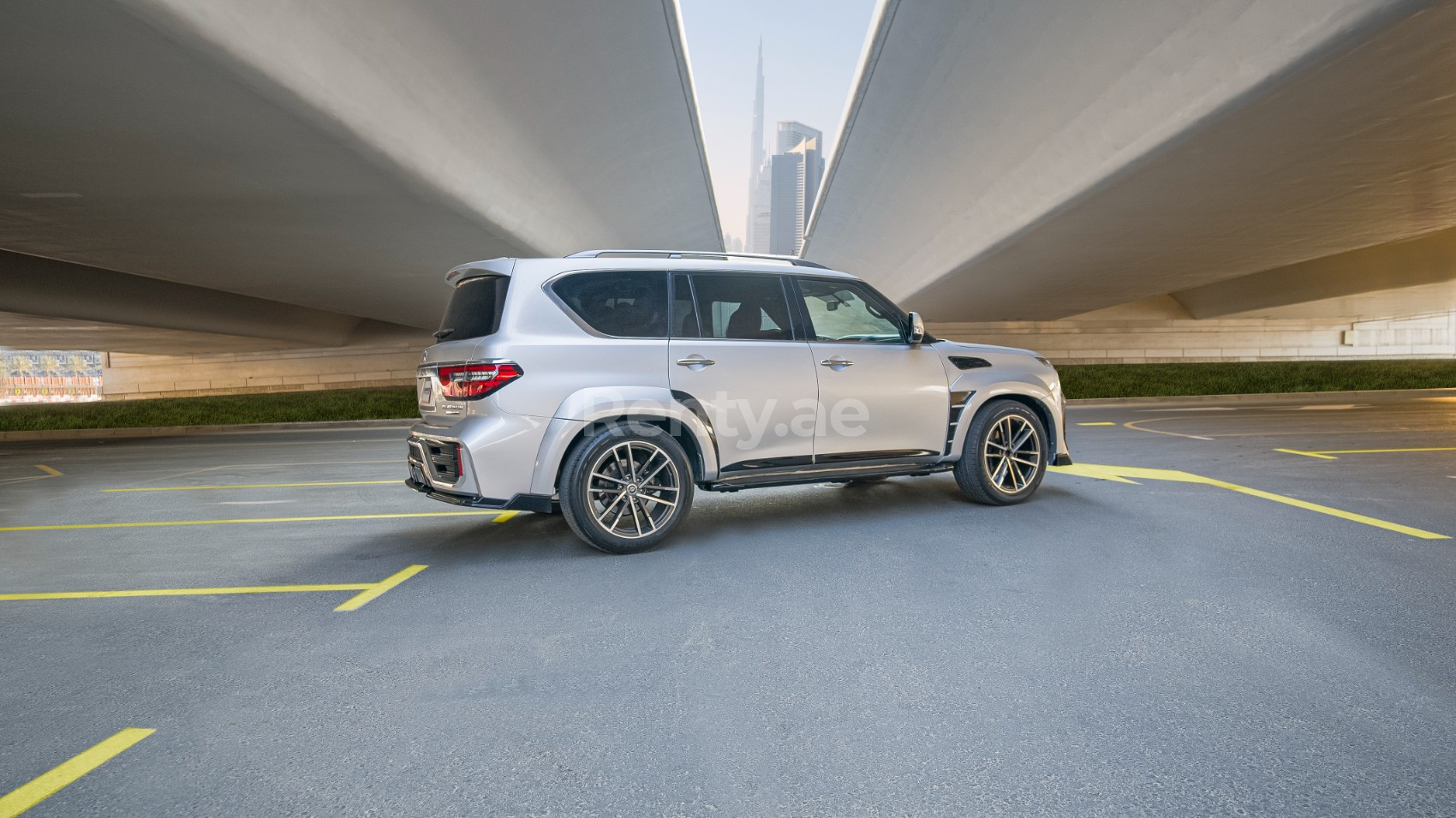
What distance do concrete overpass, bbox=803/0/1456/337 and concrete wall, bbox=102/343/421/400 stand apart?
822 inches

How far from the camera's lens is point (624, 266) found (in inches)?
207

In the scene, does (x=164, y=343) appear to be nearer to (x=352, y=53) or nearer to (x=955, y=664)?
(x=352, y=53)

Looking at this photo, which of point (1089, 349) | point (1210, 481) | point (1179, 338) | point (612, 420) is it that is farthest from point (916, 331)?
point (1179, 338)

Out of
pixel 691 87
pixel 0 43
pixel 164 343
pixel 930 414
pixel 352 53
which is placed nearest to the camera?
pixel 0 43

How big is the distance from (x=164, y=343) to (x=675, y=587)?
111 feet

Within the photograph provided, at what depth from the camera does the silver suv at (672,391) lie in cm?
475

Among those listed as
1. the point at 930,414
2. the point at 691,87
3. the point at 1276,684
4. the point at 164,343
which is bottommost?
the point at 1276,684

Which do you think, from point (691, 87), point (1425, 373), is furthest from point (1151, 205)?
point (1425, 373)

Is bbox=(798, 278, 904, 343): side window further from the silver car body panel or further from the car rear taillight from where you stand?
the car rear taillight

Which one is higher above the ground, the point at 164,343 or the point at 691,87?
the point at 691,87

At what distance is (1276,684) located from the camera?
2887mm

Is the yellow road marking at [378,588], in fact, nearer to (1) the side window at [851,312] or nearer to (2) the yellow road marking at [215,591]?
(2) the yellow road marking at [215,591]

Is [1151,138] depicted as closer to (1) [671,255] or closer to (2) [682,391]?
(1) [671,255]

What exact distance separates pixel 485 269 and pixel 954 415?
3691mm
